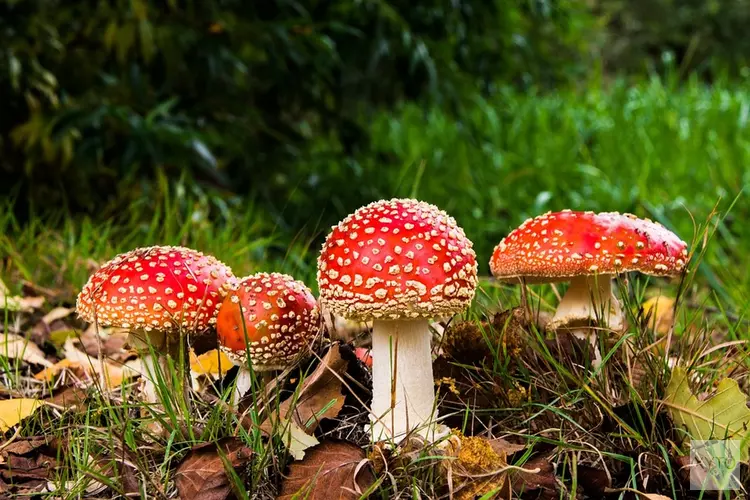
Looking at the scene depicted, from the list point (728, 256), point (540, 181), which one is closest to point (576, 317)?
Result: point (728, 256)

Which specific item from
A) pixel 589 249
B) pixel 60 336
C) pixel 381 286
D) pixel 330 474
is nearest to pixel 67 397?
pixel 60 336

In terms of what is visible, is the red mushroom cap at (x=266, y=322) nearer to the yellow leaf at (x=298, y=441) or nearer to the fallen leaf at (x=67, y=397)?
the yellow leaf at (x=298, y=441)

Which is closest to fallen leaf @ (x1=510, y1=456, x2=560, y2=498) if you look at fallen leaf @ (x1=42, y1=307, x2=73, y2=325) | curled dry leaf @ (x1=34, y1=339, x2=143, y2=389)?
curled dry leaf @ (x1=34, y1=339, x2=143, y2=389)

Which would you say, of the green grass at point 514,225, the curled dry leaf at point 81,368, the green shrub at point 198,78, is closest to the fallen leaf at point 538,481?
the green grass at point 514,225

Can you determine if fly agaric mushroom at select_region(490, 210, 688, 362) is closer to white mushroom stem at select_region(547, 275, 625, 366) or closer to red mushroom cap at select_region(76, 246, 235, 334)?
white mushroom stem at select_region(547, 275, 625, 366)

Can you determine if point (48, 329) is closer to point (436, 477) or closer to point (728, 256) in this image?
point (436, 477)

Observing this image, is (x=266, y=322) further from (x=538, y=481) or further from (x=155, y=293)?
(x=538, y=481)
